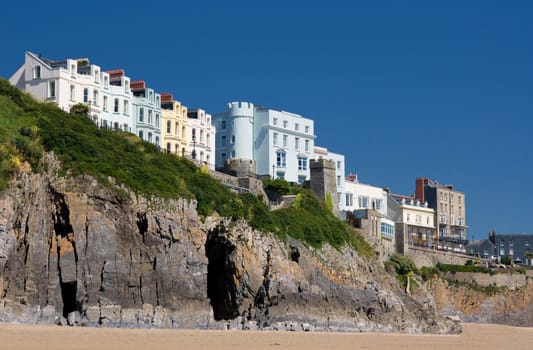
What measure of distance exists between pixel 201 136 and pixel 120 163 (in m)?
25.4

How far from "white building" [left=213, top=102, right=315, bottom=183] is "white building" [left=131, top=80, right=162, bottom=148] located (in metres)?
10.7

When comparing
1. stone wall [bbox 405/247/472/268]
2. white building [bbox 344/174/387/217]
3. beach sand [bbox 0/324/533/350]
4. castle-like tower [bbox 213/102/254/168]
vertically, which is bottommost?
beach sand [bbox 0/324/533/350]

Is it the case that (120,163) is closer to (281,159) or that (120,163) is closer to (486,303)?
(281,159)

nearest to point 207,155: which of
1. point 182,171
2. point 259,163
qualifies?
point 259,163

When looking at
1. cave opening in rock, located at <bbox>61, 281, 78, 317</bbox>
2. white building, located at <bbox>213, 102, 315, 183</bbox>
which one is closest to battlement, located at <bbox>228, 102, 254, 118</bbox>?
white building, located at <bbox>213, 102, 315, 183</bbox>

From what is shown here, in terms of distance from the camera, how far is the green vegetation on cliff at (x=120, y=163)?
5072cm

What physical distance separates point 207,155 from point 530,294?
3270cm

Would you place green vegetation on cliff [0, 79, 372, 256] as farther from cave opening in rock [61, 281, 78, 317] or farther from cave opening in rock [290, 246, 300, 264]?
cave opening in rock [61, 281, 78, 317]

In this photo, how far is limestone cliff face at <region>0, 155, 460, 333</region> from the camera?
4675 cm

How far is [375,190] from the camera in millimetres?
98750

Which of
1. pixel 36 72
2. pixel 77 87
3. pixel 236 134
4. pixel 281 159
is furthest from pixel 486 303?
pixel 36 72

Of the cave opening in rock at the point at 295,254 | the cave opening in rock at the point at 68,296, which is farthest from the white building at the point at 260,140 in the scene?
the cave opening in rock at the point at 68,296

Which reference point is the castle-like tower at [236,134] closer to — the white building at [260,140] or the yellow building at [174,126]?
the white building at [260,140]

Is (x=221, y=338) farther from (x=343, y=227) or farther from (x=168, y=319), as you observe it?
(x=343, y=227)
